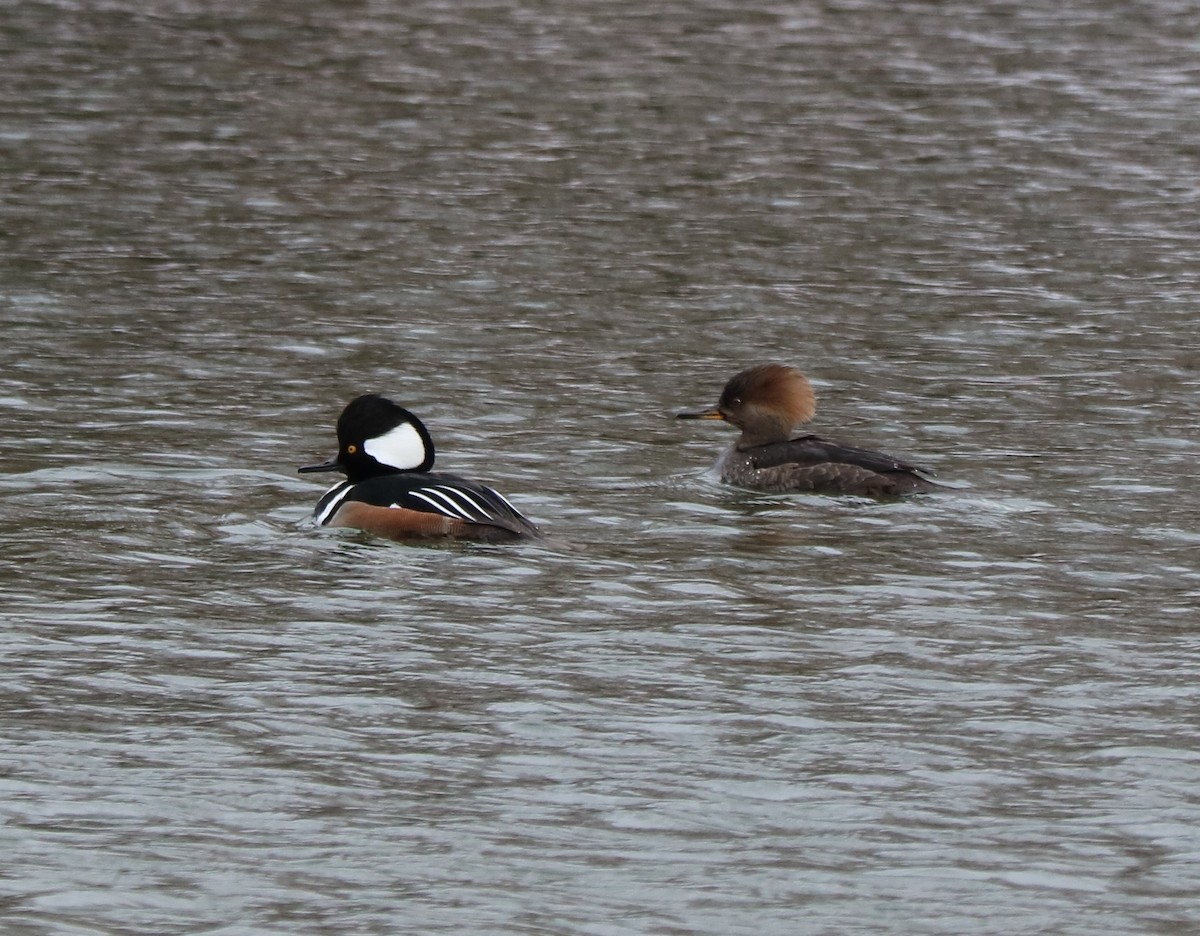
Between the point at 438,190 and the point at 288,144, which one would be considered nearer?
the point at 438,190

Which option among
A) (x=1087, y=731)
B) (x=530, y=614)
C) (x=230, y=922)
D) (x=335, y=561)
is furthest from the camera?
(x=335, y=561)

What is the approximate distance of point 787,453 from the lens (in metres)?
13.6

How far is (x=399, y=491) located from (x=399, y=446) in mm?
470

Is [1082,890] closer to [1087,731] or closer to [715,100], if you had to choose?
[1087,731]

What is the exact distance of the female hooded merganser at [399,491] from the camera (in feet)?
38.7

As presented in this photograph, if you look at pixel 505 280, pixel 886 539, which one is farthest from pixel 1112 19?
pixel 886 539

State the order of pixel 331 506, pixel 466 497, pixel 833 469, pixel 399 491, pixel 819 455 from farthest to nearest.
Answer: pixel 819 455
pixel 833 469
pixel 331 506
pixel 399 491
pixel 466 497

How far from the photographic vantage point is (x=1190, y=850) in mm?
7738

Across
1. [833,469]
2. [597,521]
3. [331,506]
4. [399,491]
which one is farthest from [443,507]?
[833,469]

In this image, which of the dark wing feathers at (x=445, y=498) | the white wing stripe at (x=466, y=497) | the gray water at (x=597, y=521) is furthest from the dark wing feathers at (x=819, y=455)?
the white wing stripe at (x=466, y=497)

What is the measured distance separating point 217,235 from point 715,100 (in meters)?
9.32

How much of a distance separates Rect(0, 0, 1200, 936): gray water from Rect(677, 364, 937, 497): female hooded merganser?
16 centimetres

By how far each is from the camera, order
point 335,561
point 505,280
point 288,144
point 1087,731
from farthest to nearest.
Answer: point 288,144 → point 505,280 → point 335,561 → point 1087,731

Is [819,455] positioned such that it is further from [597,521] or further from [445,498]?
[445,498]
